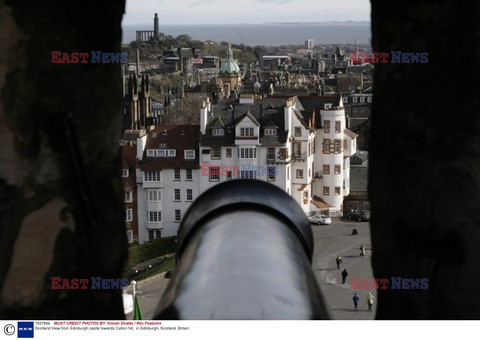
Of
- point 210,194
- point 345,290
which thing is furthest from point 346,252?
point 210,194

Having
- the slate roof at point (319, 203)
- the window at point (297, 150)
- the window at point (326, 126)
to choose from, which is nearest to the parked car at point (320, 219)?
the slate roof at point (319, 203)

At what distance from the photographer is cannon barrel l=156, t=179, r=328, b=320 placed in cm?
285

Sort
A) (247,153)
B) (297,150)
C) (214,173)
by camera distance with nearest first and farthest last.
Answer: (214,173)
(247,153)
(297,150)

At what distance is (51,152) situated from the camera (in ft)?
10.4

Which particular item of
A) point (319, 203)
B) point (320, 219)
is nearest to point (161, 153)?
point (320, 219)

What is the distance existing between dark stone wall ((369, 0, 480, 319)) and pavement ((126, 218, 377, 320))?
1571cm

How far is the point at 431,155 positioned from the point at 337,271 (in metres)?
26.7

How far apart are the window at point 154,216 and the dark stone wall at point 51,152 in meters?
32.9

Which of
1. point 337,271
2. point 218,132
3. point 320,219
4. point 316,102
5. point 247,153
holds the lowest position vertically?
point 337,271

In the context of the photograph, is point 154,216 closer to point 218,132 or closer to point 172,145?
point 172,145

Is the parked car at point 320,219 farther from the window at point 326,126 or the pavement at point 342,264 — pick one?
the window at point 326,126

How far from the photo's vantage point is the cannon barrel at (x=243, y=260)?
9.34 ft

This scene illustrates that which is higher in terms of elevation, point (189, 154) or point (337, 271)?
point (189, 154)

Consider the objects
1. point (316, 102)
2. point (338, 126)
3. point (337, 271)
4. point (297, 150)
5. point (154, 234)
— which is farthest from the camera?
point (316, 102)
